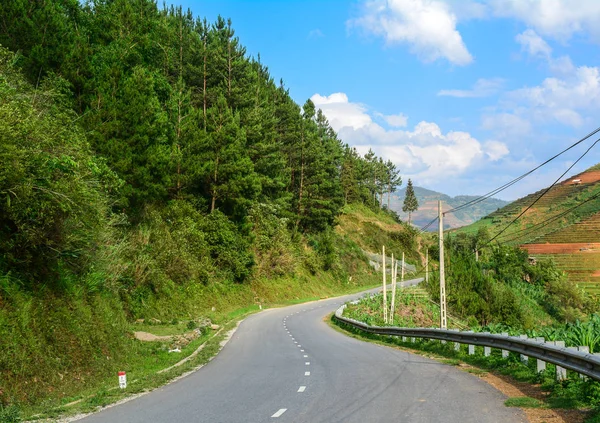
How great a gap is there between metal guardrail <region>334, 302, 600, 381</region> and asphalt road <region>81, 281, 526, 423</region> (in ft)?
4.84

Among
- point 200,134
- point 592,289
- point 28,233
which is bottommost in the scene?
point 592,289

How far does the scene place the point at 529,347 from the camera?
13477 mm

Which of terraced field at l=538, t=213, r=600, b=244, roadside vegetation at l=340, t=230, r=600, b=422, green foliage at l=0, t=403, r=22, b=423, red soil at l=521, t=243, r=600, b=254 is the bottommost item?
roadside vegetation at l=340, t=230, r=600, b=422

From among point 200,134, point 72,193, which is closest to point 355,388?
point 72,193

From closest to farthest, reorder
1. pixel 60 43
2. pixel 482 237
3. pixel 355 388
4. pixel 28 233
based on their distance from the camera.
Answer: pixel 355 388, pixel 28 233, pixel 60 43, pixel 482 237

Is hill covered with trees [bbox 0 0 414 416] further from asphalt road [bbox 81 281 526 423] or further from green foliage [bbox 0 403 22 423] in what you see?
asphalt road [bbox 81 281 526 423]

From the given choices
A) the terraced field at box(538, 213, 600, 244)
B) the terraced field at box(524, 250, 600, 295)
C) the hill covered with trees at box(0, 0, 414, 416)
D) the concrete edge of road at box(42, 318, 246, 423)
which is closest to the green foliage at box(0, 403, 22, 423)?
Result: the concrete edge of road at box(42, 318, 246, 423)

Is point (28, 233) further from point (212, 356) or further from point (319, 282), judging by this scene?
Answer: point (319, 282)

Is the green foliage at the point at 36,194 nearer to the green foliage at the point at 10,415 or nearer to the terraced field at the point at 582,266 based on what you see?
the green foliage at the point at 10,415

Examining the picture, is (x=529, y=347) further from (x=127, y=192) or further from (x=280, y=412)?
(x=127, y=192)

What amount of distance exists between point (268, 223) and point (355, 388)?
4930 centimetres

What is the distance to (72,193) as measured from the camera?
1388 cm

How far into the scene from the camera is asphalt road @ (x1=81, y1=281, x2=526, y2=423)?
30.4ft

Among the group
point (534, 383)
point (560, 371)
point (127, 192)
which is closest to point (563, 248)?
point (127, 192)
